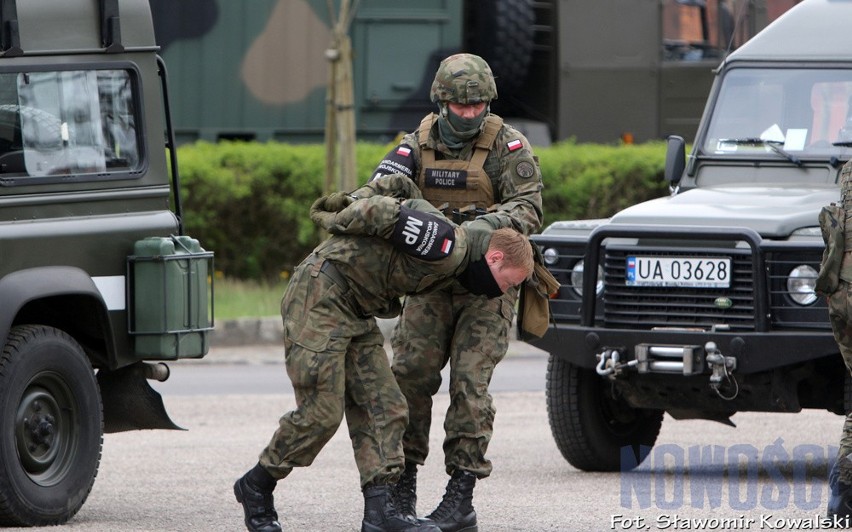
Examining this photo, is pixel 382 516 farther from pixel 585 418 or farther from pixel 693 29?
pixel 693 29

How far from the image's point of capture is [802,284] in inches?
309

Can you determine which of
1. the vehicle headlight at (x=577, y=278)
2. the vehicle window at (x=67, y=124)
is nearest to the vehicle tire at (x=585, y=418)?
the vehicle headlight at (x=577, y=278)

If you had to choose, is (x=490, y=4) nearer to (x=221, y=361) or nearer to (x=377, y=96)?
(x=377, y=96)

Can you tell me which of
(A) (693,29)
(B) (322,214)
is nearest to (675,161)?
(B) (322,214)

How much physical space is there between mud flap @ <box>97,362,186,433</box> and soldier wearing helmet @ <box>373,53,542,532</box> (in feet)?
4.45

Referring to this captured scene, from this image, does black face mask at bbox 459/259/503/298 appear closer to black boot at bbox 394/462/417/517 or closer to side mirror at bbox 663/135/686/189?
black boot at bbox 394/462/417/517

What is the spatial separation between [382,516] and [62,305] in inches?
72.3

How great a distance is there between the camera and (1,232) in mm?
6777

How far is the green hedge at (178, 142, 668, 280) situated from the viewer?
1589 centimetres

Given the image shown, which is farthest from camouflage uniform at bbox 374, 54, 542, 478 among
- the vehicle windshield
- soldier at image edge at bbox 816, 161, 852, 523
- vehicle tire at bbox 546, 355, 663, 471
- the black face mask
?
the vehicle windshield

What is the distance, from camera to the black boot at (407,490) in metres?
6.69

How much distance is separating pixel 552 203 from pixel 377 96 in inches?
81.0

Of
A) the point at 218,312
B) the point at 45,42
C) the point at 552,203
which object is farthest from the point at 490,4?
the point at 45,42

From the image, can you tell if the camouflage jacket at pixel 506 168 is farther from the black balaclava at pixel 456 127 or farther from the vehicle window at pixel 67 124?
the vehicle window at pixel 67 124
